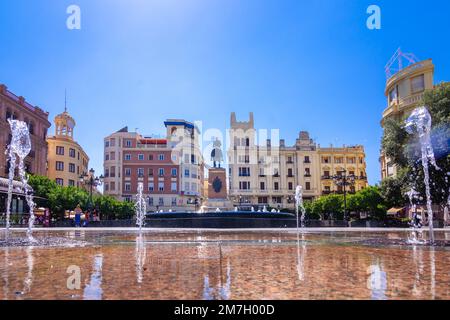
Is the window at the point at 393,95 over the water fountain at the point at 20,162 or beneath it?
over

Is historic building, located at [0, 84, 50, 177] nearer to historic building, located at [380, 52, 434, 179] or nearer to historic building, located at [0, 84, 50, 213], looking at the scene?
historic building, located at [0, 84, 50, 213]

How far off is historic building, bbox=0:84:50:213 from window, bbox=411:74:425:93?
41.4 m

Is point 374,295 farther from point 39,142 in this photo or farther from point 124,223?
point 39,142

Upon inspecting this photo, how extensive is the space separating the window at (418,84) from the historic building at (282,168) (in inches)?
1079

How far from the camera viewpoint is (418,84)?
144 feet

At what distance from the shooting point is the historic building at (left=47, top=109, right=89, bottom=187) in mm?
63719

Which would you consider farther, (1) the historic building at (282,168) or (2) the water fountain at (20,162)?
(1) the historic building at (282,168)

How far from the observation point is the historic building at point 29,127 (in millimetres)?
40397

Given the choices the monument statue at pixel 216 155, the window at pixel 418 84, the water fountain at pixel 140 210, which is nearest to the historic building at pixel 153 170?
the water fountain at pixel 140 210

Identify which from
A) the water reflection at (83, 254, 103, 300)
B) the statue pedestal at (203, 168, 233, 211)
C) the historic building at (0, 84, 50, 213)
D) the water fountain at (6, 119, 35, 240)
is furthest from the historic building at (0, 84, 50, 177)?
the water reflection at (83, 254, 103, 300)

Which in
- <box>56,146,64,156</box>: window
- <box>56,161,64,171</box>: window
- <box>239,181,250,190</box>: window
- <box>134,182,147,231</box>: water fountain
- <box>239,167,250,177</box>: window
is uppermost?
<box>56,146,64,156</box>: window

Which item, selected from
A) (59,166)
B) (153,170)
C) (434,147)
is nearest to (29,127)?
(59,166)

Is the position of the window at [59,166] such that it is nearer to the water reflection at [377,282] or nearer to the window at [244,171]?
the window at [244,171]
